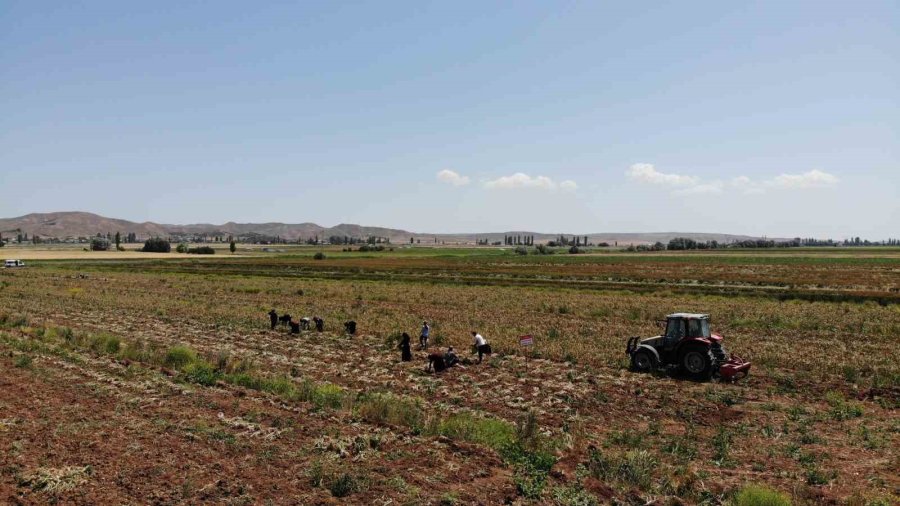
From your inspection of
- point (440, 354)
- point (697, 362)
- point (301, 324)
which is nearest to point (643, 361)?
point (697, 362)

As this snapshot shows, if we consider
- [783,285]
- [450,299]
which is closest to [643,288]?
[783,285]

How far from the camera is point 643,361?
2119 cm

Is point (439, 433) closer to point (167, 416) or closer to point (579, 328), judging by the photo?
point (167, 416)

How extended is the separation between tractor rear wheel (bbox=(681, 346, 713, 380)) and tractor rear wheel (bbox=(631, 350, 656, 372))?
1.01 metres

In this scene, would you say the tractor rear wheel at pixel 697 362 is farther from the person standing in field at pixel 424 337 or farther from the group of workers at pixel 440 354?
the person standing in field at pixel 424 337

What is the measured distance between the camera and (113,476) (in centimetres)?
1098

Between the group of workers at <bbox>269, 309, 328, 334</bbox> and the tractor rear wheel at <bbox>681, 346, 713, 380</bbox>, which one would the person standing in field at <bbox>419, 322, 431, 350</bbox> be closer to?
the group of workers at <bbox>269, 309, 328, 334</bbox>

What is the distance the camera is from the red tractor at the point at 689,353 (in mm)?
20031

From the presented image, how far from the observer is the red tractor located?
2003cm

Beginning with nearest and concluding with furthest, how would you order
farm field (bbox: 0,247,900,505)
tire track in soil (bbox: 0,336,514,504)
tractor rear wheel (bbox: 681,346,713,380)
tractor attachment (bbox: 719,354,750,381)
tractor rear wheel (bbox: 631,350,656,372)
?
tire track in soil (bbox: 0,336,514,504), farm field (bbox: 0,247,900,505), tractor attachment (bbox: 719,354,750,381), tractor rear wheel (bbox: 681,346,713,380), tractor rear wheel (bbox: 631,350,656,372)

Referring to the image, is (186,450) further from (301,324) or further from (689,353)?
(301,324)

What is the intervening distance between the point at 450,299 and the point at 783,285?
1387 inches

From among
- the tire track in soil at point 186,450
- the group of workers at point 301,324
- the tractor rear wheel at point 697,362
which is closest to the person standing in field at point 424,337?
the group of workers at point 301,324

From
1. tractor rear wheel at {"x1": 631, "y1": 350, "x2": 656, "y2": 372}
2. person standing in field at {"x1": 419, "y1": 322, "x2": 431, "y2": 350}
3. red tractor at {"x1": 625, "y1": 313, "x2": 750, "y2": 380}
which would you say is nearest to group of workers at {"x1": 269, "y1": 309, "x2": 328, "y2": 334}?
person standing in field at {"x1": 419, "y1": 322, "x2": 431, "y2": 350}
